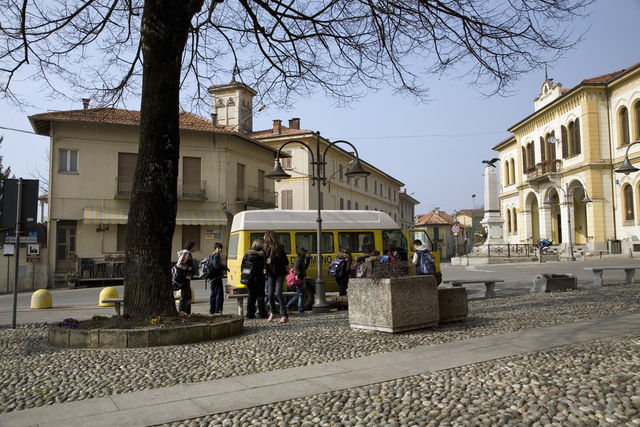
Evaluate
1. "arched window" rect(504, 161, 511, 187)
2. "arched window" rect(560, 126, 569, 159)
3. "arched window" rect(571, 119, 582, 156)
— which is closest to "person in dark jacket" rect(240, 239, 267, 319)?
"arched window" rect(571, 119, 582, 156)

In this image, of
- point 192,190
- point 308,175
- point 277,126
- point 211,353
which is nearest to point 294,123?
point 277,126

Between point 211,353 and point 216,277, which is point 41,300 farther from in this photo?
point 211,353

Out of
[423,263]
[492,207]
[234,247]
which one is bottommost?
[423,263]

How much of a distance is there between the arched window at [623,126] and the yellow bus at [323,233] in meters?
28.2

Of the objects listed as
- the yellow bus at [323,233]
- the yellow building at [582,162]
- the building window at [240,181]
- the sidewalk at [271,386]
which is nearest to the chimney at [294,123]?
the building window at [240,181]

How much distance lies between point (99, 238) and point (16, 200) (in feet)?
62.1

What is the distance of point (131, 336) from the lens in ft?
22.3

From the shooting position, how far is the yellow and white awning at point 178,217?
2658 cm

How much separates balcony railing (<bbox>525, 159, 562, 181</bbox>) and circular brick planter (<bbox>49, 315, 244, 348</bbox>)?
3957 cm

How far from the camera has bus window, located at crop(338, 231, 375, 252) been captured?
43.4 ft

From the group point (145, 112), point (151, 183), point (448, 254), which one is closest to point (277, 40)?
point (145, 112)

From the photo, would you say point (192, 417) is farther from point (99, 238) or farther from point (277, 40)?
point (99, 238)

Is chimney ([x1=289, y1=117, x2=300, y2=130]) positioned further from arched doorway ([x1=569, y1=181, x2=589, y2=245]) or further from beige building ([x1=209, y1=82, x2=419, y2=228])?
arched doorway ([x1=569, y1=181, x2=589, y2=245])

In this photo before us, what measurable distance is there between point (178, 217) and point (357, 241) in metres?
17.5
